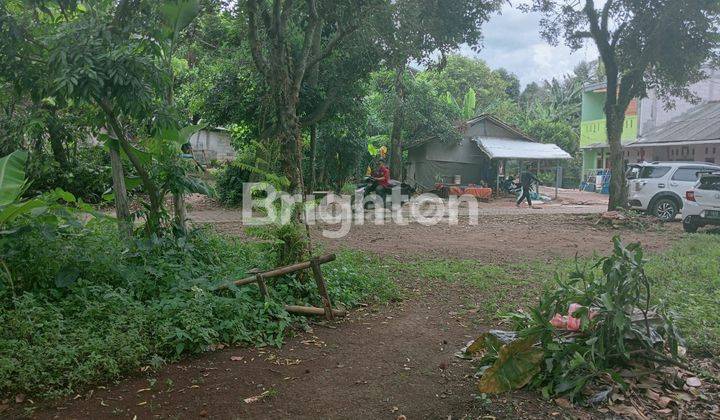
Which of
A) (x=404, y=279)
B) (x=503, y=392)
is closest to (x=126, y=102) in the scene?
(x=503, y=392)

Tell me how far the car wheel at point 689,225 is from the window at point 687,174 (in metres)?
2.81

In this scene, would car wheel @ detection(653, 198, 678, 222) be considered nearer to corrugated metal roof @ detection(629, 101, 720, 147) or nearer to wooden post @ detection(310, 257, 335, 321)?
corrugated metal roof @ detection(629, 101, 720, 147)

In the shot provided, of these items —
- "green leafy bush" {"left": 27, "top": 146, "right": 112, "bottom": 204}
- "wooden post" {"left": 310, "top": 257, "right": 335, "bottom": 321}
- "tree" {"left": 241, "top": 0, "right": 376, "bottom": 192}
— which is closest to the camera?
"wooden post" {"left": 310, "top": 257, "right": 335, "bottom": 321}

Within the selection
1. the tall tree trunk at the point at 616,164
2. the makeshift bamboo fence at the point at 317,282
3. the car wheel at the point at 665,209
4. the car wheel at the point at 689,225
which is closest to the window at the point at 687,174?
the car wheel at the point at 665,209

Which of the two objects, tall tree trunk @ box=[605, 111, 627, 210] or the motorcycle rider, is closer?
tall tree trunk @ box=[605, 111, 627, 210]

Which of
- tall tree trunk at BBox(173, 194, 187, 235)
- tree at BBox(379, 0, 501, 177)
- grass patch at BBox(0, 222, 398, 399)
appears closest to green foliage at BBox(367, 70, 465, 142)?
tree at BBox(379, 0, 501, 177)

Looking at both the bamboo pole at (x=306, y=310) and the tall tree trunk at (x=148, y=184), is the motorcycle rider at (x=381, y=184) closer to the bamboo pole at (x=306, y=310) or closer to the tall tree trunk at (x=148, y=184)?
the tall tree trunk at (x=148, y=184)

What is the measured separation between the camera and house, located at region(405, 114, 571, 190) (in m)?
23.9

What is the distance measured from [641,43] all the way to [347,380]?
1498 cm

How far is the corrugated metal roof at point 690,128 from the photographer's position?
69.1 ft

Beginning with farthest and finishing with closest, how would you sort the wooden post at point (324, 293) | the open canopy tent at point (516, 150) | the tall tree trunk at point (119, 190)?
the open canopy tent at point (516, 150) → the tall tree trunk at point (119, 190) → the wooden post at point (324, 293)

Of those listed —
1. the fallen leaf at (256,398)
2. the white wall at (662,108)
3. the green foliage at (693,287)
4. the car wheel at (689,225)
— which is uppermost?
the white wall at (662,108)

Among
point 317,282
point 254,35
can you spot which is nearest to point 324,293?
point 317,282

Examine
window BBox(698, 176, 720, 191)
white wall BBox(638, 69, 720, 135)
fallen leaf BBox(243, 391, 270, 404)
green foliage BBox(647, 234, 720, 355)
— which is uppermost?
white wall BBox(638, 69, 720, 135)
